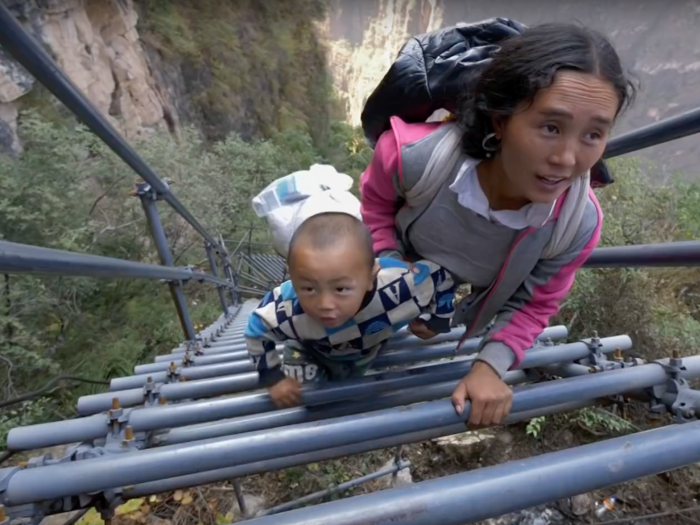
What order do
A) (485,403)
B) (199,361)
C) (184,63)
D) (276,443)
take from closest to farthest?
(276,443), (485,403), (199,361), (184,63)

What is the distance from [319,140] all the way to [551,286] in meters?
11.1

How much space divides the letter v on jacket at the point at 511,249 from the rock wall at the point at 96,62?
16.4 ft

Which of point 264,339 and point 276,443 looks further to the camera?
point 264,339

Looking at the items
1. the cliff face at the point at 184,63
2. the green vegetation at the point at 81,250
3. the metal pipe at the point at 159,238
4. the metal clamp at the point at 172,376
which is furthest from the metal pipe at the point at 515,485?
the cliff face at the point at 184,63

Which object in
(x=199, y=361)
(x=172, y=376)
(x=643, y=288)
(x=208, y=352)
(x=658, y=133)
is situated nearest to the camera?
(x=658, y=133)

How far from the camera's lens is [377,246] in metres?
1.05

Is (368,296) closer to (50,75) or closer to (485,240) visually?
(485,240)

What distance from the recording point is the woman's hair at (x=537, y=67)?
703 millimetres

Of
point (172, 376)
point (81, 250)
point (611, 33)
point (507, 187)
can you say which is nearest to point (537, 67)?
point (507, 187)

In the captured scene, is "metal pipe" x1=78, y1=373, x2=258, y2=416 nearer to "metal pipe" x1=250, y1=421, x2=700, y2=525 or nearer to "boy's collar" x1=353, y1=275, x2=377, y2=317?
"boy's collar" x1=353, y1=275, x2=377, y2=317

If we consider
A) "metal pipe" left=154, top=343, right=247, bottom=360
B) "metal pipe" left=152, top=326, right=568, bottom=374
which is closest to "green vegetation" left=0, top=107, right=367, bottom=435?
"metal pipe" left=154, top=343, right=247, bottom=360

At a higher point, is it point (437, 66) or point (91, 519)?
point (437, 66)

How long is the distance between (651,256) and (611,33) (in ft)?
31.0

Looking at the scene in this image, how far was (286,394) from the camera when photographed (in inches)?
34.2
